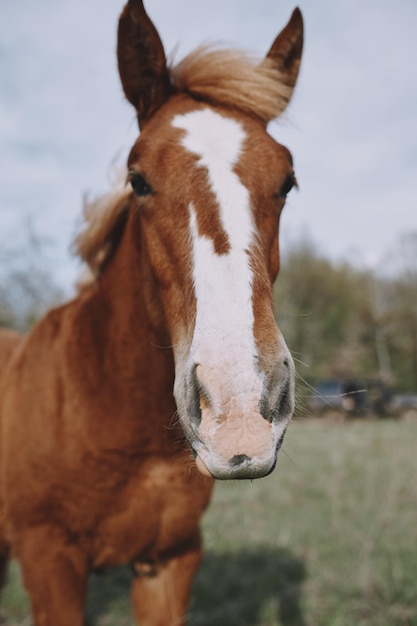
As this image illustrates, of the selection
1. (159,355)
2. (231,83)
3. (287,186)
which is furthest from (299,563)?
(231,83)

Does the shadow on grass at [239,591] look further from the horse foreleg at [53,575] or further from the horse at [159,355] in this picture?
the horse foreleg at [53,575]

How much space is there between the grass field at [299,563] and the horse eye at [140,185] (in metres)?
1.05

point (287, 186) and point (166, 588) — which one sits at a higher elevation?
point (287, 186)

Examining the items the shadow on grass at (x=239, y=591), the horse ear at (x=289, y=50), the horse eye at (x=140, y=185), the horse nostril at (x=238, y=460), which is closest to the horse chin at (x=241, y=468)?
the horse nostril at (x=238, y=460)

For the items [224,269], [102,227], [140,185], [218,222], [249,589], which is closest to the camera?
[224,269]

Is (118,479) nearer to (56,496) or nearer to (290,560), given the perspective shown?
(56,496)

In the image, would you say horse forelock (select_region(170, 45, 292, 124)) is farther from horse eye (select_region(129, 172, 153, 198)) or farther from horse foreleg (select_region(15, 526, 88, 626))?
horse foreleg (select_region(15, 526, 88, 626))

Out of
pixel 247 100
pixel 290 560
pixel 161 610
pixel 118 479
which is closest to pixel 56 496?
pixel 118 479

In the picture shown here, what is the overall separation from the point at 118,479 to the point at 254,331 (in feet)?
4.15

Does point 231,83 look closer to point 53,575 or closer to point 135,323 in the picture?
point 135,323

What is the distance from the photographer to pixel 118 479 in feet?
7.95

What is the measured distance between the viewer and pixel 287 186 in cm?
213

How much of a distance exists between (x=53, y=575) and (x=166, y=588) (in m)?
0.69

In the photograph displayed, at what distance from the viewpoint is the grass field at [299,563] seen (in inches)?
152
